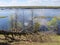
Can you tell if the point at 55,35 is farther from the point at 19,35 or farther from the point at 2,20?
the point at 2,20

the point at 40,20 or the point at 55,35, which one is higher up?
the point at 40,20

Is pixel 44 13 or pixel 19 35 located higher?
pixel 44 13

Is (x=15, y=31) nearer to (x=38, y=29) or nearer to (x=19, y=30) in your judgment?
(x=19, y=30)

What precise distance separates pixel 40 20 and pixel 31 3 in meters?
0.26

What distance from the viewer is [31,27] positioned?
2.41 meters

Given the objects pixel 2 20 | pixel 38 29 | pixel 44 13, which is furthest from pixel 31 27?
pixel 2 20

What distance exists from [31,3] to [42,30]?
397 mm

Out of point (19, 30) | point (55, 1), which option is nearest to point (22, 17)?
point (19, 30)

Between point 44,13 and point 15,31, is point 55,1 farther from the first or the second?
→ point 15,31

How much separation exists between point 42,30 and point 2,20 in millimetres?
560

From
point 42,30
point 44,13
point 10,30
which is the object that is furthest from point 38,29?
point 10,30

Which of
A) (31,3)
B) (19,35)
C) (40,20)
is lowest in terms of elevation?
(19,35)

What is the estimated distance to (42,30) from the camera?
2395mm

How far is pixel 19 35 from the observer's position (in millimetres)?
2410
